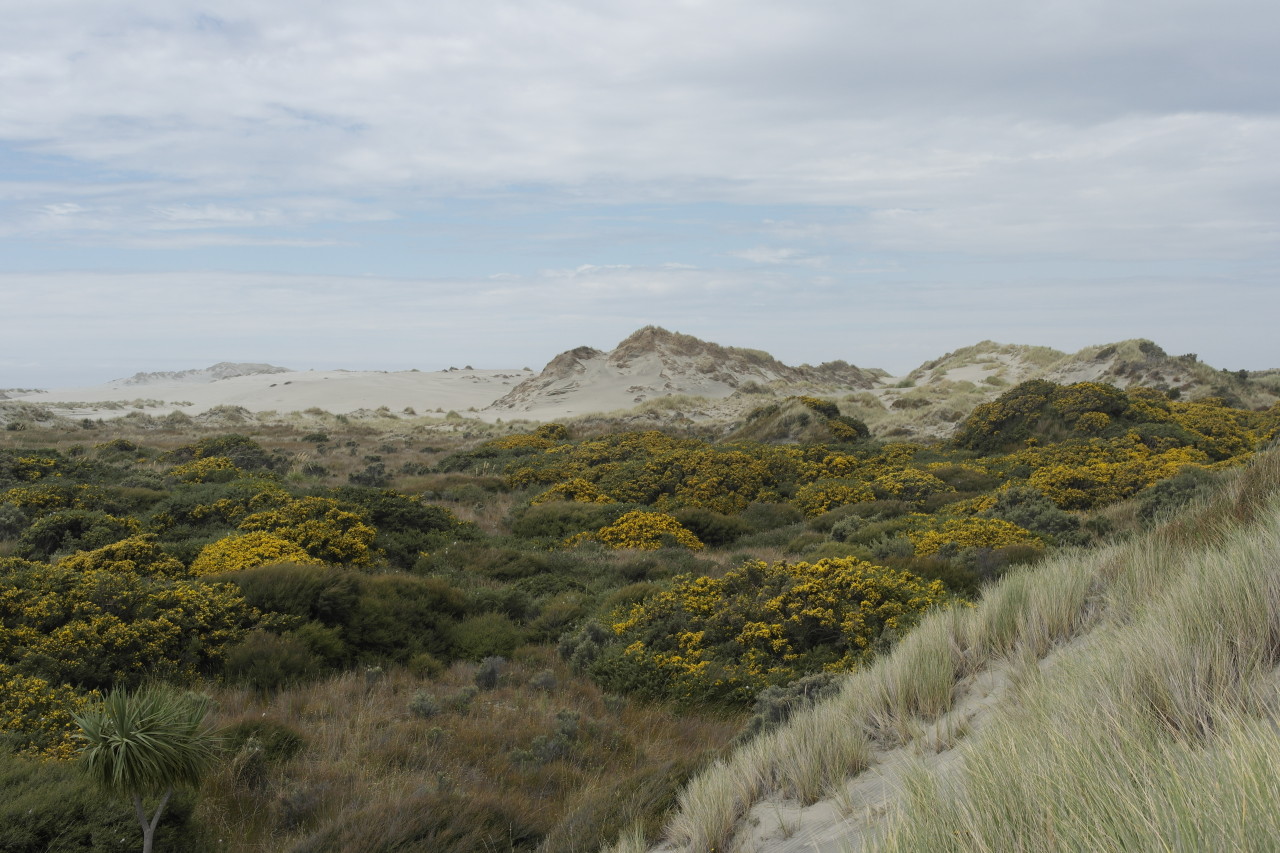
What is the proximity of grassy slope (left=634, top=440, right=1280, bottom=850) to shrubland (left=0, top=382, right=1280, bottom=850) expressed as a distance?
0.85 feet

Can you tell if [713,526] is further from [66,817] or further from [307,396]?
[307,396]

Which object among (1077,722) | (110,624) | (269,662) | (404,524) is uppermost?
(1077,722)

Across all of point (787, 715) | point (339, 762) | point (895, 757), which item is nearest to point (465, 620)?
point (339, 762)

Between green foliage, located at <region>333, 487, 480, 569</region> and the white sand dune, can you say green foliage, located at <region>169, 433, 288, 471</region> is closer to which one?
green foliage, located at <region>333, 487, 480, 569</region>

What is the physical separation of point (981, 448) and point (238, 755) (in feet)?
71.6

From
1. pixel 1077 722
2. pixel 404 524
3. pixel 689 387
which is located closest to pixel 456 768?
pixel 1077 722

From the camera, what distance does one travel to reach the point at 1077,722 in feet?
9.05

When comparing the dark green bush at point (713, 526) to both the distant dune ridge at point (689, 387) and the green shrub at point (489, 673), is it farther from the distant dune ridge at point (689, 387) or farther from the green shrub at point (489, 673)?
the distant dune ridge at point (689, 387)

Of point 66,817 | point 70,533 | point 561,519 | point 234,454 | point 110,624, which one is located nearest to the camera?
point 66,817

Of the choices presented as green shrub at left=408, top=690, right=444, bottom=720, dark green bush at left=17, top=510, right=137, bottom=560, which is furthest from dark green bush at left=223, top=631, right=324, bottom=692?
dark green bush at left=17, top=510, right=137, bottom=560

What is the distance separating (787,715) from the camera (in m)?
5.52

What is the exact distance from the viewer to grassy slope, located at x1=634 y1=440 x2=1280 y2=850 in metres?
2.05

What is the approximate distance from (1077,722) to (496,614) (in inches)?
285

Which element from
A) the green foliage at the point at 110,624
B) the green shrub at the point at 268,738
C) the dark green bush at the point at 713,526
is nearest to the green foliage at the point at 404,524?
the dark green bush at the point at 713,526
